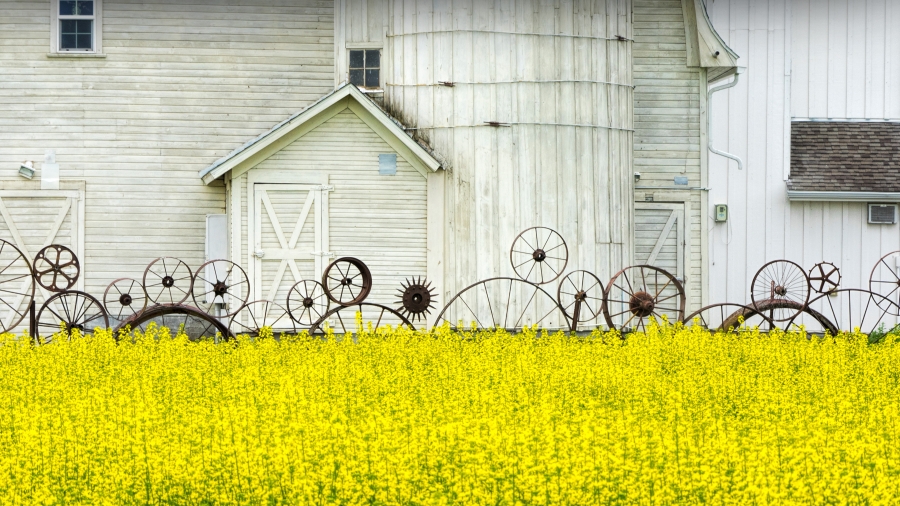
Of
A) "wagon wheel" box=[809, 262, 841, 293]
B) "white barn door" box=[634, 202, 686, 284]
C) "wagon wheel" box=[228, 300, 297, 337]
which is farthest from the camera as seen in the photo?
"white barn door" box=[634, 202, 686, 284]

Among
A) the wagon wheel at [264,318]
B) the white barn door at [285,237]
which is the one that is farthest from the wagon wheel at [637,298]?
the wagon wheel at [264,318]

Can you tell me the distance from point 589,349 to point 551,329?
13.5 feet

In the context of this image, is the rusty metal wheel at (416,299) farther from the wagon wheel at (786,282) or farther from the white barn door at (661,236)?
the wagon wheel at (786,282)

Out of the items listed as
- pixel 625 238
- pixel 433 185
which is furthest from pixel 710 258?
pixel 433 185

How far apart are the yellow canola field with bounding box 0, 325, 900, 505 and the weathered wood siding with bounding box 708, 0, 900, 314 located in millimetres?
8510

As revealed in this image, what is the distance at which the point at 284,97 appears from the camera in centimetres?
2105

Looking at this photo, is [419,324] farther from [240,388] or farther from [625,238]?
[240,388]

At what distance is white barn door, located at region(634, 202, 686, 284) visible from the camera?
22812 millimetres

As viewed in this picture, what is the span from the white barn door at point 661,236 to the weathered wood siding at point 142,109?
5858 millimetres

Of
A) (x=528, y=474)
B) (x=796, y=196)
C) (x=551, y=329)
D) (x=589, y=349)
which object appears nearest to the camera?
(x=528, y=474)

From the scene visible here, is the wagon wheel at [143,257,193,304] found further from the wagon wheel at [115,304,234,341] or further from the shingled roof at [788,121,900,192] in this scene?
the shingled roof at [788,121,900,192]

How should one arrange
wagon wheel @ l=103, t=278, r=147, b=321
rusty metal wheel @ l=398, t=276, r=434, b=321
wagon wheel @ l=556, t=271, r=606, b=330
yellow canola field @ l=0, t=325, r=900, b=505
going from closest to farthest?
yellow canola field @ l=0, t=325, r=900, b=505 < rusty metal wheel @ l=398, t=276, r=434, b=321 < wagon wheel @ l=556, t=271, r=606, b=330 < wagon wheel @ l=103, t=278, r=147, b=321

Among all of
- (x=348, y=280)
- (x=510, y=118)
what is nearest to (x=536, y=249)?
(x=510, y=118)

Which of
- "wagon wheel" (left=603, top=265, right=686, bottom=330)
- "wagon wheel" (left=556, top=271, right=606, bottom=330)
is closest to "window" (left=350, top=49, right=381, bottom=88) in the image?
"wagon wheel" (left=556, top=271, right=606, bottom=330)
